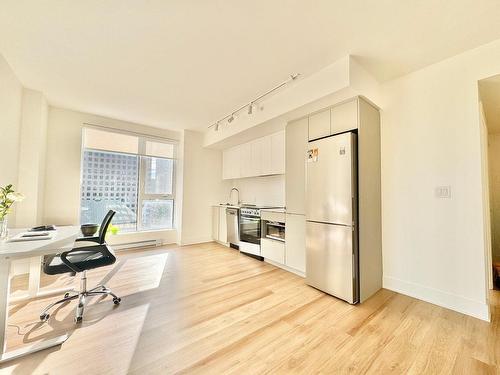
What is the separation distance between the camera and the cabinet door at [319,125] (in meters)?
2.68

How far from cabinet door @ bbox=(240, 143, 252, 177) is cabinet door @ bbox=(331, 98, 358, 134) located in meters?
2.18

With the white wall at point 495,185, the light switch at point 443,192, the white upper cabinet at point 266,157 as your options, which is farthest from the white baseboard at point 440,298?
the white upper cabinet at point 266,157

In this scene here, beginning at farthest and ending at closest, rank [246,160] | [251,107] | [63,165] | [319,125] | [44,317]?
[246,160]
[63,165]
[251,107]
[319,125]
[44,317]

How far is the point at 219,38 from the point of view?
2.03m

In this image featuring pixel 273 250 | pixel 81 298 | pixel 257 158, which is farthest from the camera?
pixel 257 158

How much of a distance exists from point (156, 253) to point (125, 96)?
2934 mm

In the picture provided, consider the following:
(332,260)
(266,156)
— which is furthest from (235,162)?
(332,260)

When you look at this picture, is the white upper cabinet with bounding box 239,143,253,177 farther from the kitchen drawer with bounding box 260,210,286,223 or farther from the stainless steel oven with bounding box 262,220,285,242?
the stainless steel oven with bounding box 262,220,285,242

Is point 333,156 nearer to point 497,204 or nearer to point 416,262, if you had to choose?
point 416,262

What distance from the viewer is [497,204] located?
331cm

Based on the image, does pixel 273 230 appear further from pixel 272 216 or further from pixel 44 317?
pixel 44 317

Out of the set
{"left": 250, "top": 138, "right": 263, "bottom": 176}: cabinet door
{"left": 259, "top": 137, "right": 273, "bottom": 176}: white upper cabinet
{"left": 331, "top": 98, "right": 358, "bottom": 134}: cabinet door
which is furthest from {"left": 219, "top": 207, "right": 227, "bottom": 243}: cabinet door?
{"left": 331, "top": 98, "right": 358, "bottom": 134}: cabinet door

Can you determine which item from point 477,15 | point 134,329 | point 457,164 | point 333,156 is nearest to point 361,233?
point 333,156

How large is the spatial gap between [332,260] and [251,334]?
1.25 metres
